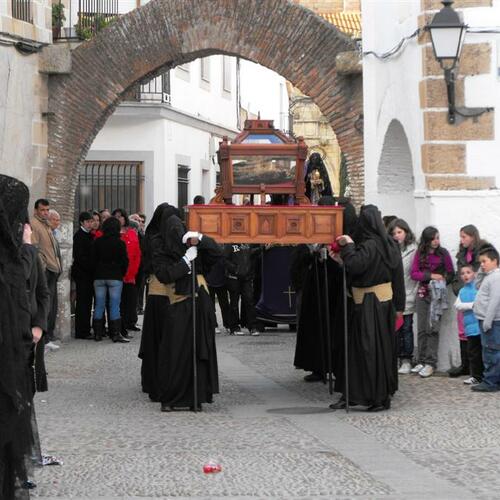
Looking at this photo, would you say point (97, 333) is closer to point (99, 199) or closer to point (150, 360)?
point (150, 360)

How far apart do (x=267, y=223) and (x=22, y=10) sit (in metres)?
7.54

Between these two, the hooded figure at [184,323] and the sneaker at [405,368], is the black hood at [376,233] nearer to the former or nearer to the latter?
the hooded figure at [184,323]

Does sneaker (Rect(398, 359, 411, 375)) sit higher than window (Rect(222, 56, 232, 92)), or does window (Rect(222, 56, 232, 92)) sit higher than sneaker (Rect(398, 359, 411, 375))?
window (Rect(222, 56, 232, 92))

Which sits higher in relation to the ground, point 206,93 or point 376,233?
point 206,93

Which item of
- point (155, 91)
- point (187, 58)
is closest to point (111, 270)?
point (187, 58)

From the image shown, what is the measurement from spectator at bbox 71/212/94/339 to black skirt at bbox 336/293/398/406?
750 cm

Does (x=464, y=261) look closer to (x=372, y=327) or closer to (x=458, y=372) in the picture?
(x=458, y=372)

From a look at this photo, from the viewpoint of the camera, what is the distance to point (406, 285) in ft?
48.0

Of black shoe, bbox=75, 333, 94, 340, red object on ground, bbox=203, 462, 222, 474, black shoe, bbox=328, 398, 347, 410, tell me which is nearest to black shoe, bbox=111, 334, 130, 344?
black shoe, bbox=75, 333, 94, 340

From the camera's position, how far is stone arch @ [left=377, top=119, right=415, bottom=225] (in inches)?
663

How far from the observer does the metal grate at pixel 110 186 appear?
96.9 feet

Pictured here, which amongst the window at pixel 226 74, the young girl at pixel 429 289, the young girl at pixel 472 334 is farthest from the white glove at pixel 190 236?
the window at pixel 226 74

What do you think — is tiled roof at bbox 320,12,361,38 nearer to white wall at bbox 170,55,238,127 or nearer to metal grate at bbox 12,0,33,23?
white wall at bbox 170,55,238,127

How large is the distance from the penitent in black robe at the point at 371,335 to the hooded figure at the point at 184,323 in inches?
44.8
